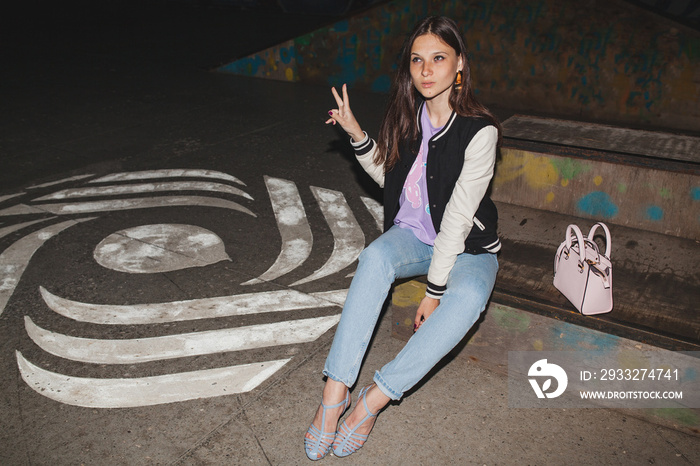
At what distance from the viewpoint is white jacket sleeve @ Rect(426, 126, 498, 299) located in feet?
8.39

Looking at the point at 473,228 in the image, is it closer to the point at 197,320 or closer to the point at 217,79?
the point at 197,320

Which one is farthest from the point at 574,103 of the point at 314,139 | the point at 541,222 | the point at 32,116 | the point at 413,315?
the point at 32,116

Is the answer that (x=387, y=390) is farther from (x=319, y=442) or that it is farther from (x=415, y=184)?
(x=415, y=184)

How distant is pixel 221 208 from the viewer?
4965 millimetres

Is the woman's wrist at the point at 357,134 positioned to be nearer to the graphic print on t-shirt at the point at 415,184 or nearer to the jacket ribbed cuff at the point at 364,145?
the jacket ribbed cuff at the point at 364,145

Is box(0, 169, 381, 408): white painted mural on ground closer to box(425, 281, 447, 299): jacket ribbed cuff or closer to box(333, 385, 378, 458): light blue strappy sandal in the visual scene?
box(333, 385, 378, 458): light blue strappy sandal

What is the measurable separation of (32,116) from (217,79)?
10.2 feet

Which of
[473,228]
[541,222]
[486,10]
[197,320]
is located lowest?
[197,320]

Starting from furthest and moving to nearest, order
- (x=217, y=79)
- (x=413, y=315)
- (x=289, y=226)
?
(x=217, y=79), (x=289, y=226), (x=413, y=315)

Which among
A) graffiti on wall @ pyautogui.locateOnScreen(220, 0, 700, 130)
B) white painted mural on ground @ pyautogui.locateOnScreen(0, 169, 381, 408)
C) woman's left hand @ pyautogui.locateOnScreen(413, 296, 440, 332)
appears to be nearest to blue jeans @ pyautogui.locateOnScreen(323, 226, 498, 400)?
woman's left hand @ pyautogui.locateOnScreen(413, 296, 440, 332)

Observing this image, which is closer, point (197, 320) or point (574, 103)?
point (197, 320)

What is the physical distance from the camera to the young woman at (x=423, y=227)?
245 centimetres

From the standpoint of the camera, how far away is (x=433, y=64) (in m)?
2.63

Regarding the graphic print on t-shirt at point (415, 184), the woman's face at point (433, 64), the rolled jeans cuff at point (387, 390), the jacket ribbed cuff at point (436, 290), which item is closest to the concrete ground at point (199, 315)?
the rolled jeans cuff at point (387, 390)
